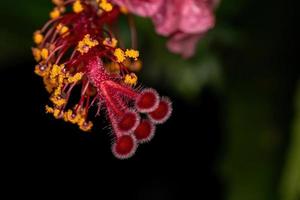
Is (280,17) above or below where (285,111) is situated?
above

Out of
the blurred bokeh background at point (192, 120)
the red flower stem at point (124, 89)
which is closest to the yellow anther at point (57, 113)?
the red flower stem at point (124, 89)

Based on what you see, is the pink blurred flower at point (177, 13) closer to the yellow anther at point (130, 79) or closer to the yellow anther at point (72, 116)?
the yellow anther at point (130, 79)

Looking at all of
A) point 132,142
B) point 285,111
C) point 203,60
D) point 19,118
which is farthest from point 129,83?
point 19,118

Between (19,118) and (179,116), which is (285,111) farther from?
(19,118)

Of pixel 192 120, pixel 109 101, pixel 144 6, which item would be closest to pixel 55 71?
pixel 109 101

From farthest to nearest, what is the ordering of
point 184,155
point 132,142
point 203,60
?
point 184,155, point 203,60, point 132,142
